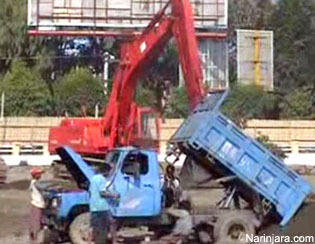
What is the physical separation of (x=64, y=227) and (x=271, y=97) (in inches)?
1613

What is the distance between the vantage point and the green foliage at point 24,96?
5039 centimetres

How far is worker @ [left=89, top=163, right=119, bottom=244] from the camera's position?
13.8 m

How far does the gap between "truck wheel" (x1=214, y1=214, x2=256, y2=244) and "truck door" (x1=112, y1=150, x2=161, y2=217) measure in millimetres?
1110

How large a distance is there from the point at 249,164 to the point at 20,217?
24.5 ft

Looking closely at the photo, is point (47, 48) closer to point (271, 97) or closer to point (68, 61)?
→ point (68, 61)

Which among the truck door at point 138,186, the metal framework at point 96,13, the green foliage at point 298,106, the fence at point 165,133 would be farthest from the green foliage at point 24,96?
the truck door at point 138,186

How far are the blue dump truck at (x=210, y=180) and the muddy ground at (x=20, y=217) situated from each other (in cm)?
65

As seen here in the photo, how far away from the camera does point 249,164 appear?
15781 millimetres

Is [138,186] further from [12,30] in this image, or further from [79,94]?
[12,30]

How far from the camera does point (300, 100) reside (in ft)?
181

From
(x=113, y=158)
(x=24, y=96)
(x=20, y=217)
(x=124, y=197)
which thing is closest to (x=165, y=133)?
(x=24, y=96)

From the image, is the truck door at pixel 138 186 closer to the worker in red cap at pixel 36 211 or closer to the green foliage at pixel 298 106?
the worker in red cap at pixel 36 211

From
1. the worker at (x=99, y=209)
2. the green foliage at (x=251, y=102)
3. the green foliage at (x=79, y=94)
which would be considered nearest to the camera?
the worker at (x=99, y=209)

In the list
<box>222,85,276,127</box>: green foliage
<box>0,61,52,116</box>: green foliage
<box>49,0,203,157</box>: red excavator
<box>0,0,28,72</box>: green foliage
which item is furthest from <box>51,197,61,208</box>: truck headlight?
<box>0,0,28,72</box>: green foliage
